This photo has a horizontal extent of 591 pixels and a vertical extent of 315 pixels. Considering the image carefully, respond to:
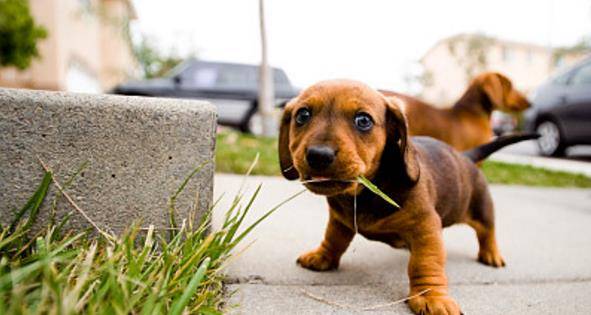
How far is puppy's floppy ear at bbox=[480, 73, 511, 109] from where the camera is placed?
5016mm

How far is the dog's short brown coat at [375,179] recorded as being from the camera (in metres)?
1.89

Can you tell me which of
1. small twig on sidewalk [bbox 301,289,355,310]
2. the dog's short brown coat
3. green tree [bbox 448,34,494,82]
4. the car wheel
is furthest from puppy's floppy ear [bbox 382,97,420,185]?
green tree [bbox 448,34,494,82]

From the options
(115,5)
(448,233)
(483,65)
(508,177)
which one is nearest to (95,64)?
(115,5)

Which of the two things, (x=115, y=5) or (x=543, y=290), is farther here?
(x=115, y=5)

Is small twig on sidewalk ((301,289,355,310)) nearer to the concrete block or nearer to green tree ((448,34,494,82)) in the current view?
the concrete block

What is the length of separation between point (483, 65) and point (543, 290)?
90.5 ft

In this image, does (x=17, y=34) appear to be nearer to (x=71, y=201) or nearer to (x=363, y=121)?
(x=71, y=201)

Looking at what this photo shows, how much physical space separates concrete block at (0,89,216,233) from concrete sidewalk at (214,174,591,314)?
54 cm

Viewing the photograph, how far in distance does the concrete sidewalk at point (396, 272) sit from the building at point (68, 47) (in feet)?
37.1

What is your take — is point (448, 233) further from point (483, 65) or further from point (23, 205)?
point (483, 65)

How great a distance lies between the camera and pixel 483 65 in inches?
Result: 1078

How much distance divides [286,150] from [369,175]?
48cm

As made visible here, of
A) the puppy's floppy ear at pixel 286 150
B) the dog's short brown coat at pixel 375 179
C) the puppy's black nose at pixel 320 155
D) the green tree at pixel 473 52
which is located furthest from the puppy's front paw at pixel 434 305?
the green tree at pixel 473 52

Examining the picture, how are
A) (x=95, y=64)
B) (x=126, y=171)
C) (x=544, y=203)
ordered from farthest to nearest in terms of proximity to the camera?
(x=95, y=64)
(x=544, y=203)
(x=126, y=171)
